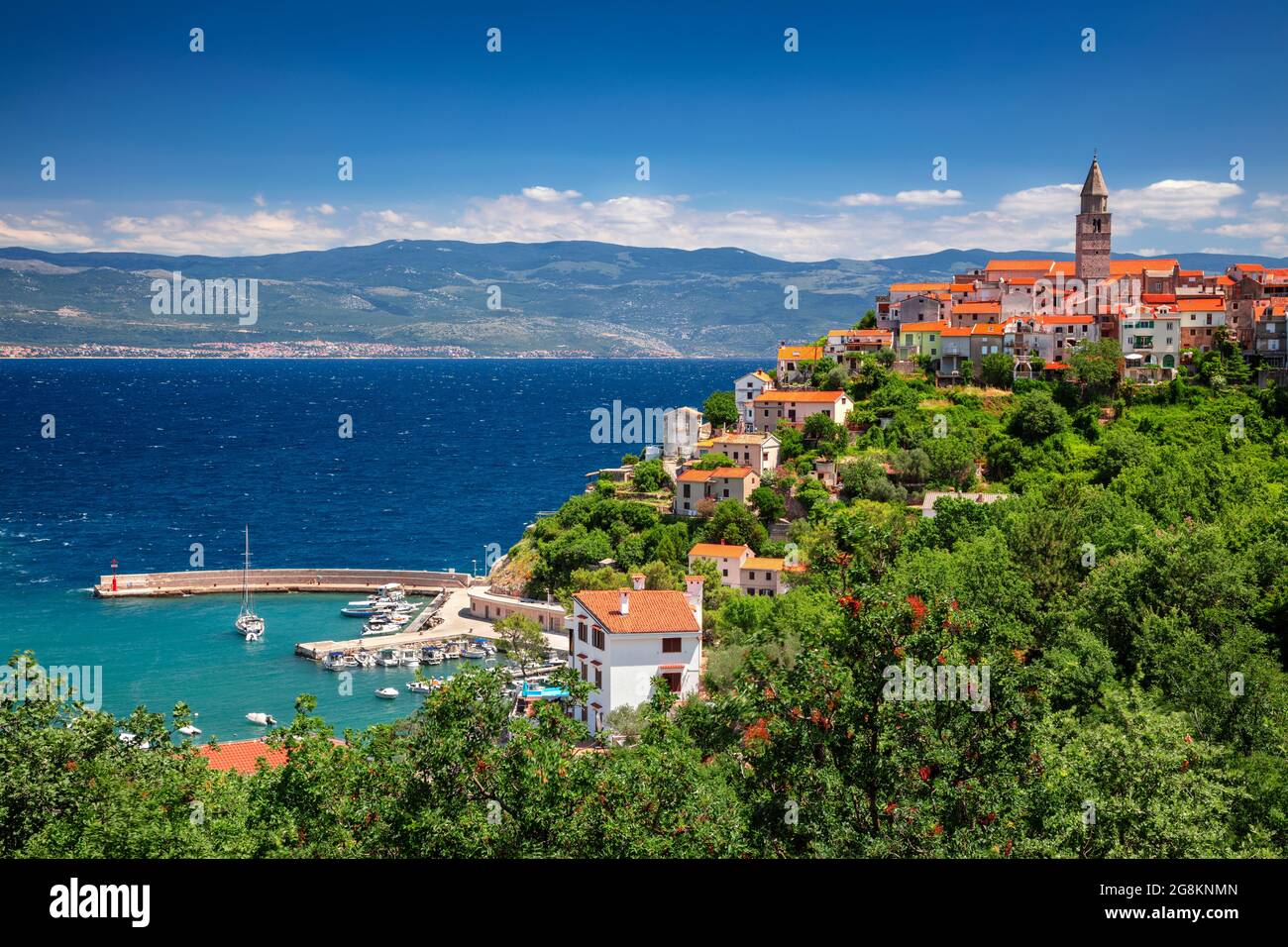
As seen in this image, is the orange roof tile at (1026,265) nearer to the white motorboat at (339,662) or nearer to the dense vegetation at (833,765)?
the white motorboat at (339,662)

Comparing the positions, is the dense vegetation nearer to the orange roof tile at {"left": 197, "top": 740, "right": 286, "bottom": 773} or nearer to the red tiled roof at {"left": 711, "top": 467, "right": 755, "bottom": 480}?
the orange roof tile at {"left": 197, "top": 740, "right": 286, "bottom": 773}

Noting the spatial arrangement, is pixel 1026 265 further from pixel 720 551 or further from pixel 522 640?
pixel 522 640

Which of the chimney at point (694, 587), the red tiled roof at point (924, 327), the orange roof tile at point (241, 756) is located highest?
the red tiled roof at point (924, 327)

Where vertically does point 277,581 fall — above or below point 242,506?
below

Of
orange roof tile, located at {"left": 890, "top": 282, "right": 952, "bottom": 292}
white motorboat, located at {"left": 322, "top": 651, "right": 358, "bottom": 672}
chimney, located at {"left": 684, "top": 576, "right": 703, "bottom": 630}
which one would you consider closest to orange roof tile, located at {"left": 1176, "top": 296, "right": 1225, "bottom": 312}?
orange roof tile, located at {"left": 890, "top": 282, "right": 952, "bottom": 292}

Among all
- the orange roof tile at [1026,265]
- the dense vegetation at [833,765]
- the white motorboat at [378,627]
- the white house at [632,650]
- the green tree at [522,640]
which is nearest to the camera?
the dense vegetation at [833,765]

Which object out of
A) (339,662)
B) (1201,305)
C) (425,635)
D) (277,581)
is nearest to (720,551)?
(425,635)

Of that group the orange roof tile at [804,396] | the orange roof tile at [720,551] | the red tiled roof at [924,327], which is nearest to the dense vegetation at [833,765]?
the orange roof tile at [720,551]
